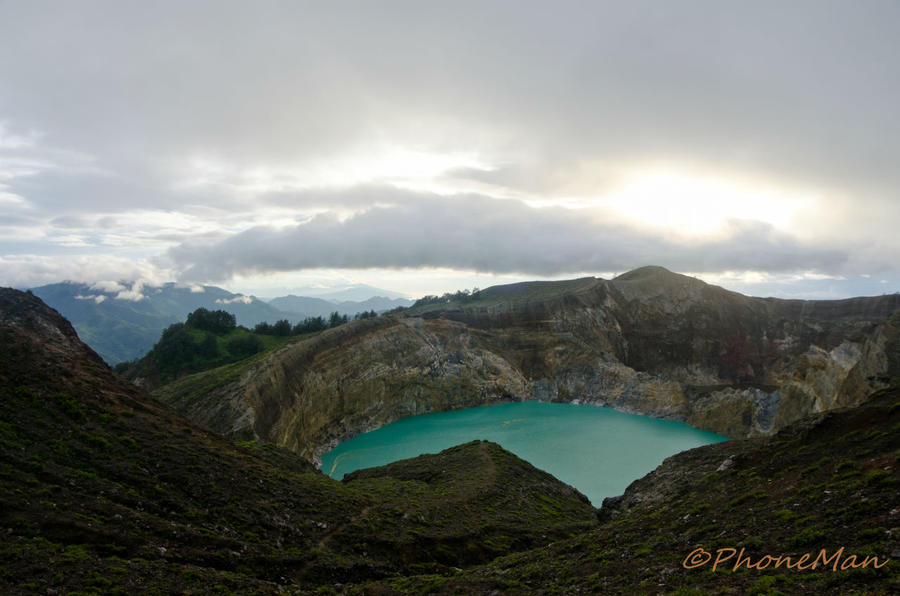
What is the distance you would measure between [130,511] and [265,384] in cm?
3593

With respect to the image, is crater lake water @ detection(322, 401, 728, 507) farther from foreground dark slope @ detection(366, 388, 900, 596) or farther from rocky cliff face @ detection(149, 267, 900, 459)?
foreground dark slope @ detection(366, 388, 900, 596)

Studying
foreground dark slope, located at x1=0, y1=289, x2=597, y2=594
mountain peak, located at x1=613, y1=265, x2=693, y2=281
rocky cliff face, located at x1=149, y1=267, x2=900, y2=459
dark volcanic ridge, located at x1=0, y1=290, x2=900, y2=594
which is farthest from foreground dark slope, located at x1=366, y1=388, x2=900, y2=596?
mountain peak, located at x1=613, y1=265, x2=693, y2=281

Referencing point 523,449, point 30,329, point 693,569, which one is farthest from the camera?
point 523,449

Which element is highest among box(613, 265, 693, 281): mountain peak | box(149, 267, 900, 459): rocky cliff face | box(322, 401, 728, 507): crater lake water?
box(613, 265, 693, 281): mountain peak

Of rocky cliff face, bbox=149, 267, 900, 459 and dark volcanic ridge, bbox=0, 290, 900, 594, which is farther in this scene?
rocky cliff face, bbox=149, 267, 900, 459

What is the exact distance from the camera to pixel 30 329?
2348cm

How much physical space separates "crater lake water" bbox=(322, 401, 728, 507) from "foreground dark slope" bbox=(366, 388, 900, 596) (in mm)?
21696

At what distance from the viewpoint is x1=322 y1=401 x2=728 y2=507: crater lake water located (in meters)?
46.2

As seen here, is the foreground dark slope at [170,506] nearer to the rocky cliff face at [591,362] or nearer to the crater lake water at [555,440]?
the crater lake water at [555,440]

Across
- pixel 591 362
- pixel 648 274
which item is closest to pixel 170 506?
pixel 591 362

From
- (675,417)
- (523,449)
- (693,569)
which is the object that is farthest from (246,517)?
(675,417)

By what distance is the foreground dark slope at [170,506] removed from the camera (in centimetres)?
1284

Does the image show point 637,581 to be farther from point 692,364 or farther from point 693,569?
point 692,364

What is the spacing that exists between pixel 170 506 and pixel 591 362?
73.7 meters
